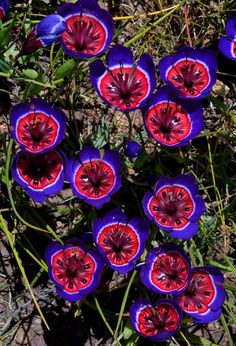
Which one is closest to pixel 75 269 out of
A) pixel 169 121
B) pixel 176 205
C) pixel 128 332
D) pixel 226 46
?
pixel 128 332

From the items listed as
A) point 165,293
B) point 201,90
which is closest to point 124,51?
point 201,90

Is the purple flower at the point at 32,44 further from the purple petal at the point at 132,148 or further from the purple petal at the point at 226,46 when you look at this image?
the purple petal at the point at 226,46

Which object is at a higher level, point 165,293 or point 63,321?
point 165,293

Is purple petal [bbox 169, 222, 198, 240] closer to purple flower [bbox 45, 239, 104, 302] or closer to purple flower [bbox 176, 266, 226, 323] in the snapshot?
purple flower [bbox 176, 266, 226, 323]

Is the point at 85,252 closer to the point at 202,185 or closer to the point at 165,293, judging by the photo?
the point at 165,293

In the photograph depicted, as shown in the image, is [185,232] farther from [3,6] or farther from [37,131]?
[3,6]
